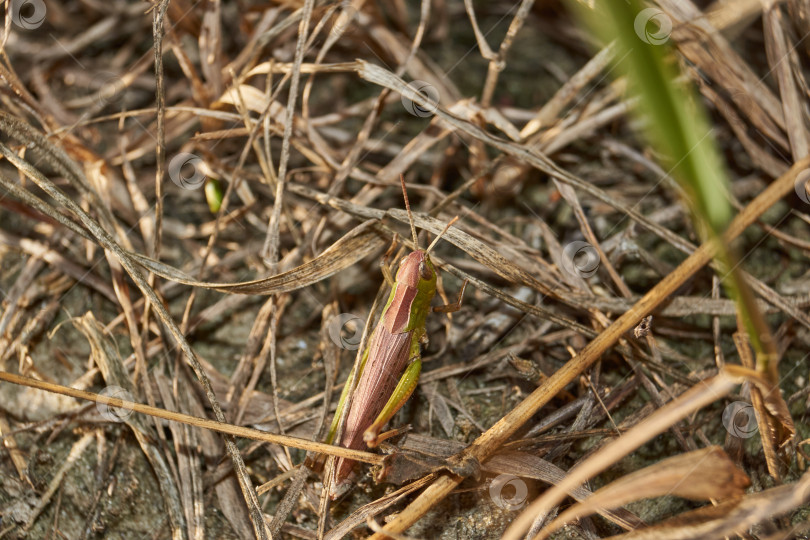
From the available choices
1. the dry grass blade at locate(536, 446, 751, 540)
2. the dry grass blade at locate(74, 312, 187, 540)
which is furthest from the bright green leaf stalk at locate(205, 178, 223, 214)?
the dry grass blade at locate(536, 446, 751, 540)

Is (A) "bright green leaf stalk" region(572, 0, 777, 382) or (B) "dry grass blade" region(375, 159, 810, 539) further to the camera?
(B) "dry grass blade" region(375, 159, 810, 539)

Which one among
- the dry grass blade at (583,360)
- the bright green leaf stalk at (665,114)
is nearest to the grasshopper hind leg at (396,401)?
the dry grass blade at (583,360)

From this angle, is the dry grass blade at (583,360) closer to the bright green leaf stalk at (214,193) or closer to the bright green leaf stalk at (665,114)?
the bright green leaf stalk at (665,114)

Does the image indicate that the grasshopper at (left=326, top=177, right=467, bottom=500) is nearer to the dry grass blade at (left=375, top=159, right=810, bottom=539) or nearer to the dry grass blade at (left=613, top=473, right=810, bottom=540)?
the dry grass blade at (left=375, top=159, right=810, bottom=539)

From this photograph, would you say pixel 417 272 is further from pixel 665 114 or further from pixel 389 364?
pixel 665 114

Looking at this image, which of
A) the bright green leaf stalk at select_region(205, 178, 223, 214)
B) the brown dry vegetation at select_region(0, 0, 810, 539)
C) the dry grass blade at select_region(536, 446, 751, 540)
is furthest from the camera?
the bright green leaf stalk at select_region(205, 178, 223, 214)

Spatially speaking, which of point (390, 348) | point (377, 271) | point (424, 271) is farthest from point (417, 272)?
point (377, 271)

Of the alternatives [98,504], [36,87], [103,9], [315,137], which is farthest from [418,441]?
[103,9]
